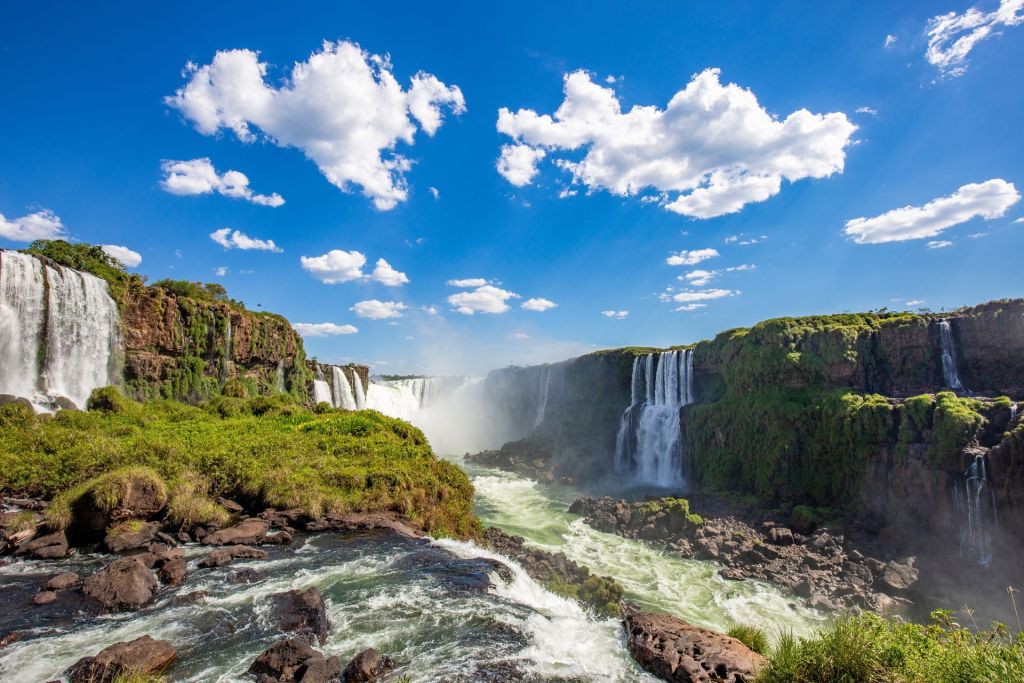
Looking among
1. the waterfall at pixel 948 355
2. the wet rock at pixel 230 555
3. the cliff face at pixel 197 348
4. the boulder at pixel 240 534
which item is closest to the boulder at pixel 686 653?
the wet rock at pixel 230 555

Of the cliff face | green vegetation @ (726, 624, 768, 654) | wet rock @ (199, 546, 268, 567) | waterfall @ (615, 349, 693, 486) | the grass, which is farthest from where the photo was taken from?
waterfall @ (615, 349, 693, 486)

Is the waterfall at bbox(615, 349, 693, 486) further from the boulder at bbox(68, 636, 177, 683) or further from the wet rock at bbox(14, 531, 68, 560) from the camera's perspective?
the boulder at bbox(68, 636, 177, 683)

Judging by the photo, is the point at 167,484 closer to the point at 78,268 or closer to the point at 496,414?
the point at 78,268

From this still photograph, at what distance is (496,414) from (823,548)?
178ft

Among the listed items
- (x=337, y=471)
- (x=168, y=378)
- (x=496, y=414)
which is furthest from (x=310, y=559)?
(x=496, y=414)

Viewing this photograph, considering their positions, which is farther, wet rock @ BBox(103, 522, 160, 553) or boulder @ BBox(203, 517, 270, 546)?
boulder @ BBox(203, 517, 270, 546)

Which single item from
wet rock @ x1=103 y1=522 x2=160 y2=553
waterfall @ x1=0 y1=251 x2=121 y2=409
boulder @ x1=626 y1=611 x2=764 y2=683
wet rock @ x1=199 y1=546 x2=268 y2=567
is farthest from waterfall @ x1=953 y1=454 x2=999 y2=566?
waterfall @ x1=0 y1=251 x2=121 y2=409

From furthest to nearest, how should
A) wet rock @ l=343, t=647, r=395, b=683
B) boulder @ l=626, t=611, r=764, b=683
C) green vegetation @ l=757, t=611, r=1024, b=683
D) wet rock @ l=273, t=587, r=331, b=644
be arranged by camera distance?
wet rock @ l=273, t=587, r=331, b=644
boulder @ l=626, t=611, r=764, b=683
wet rock @ l=343, t=647, r=395, b=683
green vegetation @ l=757, t=611, r=1024, b=683

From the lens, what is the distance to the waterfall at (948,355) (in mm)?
27812

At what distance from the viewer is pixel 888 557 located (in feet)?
70.2

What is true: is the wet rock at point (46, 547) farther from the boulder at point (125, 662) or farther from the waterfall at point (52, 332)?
the waterfall at point (52, 332)

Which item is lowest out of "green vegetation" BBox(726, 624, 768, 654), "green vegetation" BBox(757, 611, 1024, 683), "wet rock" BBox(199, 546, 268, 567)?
"green vegetation" BBox(726, 624, 768, 654)

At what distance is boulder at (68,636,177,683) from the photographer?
593cm

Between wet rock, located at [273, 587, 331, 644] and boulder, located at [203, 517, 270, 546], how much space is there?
3.59 meters
